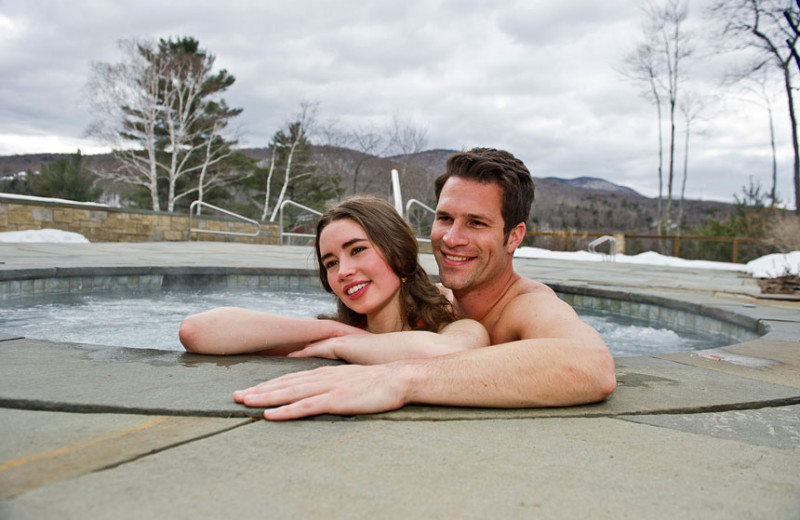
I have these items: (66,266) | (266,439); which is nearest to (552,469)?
(266,439)

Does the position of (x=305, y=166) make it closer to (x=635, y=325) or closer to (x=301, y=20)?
(x=301, y=20)

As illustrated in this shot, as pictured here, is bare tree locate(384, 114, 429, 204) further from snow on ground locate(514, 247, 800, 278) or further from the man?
the man

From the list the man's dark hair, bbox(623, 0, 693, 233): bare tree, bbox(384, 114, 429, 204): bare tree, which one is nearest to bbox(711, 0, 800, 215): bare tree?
bbox(623, 0, 693, 233): bare tree

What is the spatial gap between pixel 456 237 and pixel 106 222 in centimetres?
1089

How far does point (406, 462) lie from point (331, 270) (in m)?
1.18

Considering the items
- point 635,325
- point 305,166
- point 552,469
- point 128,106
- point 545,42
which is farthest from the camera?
point 305,166

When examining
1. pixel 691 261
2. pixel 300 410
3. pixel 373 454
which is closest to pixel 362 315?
pixel 300 410

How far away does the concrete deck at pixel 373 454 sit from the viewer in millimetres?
723

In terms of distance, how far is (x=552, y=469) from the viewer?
2.89ft

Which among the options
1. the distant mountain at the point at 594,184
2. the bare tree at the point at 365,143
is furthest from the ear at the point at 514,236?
the distant mountain at the point at 594,184

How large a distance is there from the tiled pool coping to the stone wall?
231 inches

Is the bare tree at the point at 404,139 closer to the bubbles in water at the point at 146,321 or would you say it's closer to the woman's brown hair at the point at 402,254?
the bubbles in water at the point at 146,321

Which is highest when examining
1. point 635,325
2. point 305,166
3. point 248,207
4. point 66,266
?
point 305,166

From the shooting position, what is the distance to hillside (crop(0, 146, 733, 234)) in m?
20.0
